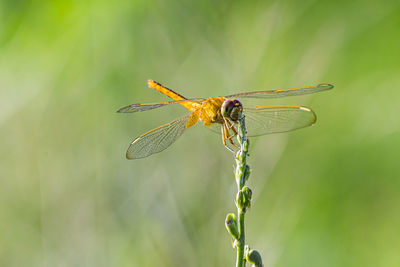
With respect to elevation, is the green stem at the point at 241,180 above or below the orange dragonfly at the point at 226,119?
below

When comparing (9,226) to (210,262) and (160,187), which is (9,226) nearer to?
(160,187)

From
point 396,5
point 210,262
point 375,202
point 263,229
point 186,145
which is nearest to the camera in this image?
point 210,262

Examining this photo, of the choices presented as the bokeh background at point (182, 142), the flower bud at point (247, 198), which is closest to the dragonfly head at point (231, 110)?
the bokeh background at point (182, 142)

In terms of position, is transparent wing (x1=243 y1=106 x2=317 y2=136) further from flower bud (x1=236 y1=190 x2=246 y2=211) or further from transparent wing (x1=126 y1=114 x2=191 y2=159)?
flower bud (x1=236 y1=190 x2=246 y2=211)

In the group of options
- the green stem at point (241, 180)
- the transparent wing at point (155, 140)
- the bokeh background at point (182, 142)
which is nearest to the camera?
the green stem at point (241, 180)

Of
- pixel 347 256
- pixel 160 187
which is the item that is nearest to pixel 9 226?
pixel 160 187

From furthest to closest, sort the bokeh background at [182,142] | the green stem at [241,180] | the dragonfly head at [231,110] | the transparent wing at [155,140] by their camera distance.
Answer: the bokeh background at [182,142] < the transparent wing at [155,140] < the dragonfly head at [231,110] < the green stem at [241,180]

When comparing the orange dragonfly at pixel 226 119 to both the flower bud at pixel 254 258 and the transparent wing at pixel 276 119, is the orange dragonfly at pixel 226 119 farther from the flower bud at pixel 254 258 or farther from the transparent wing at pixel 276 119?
the flower bud at pixel 254 258
